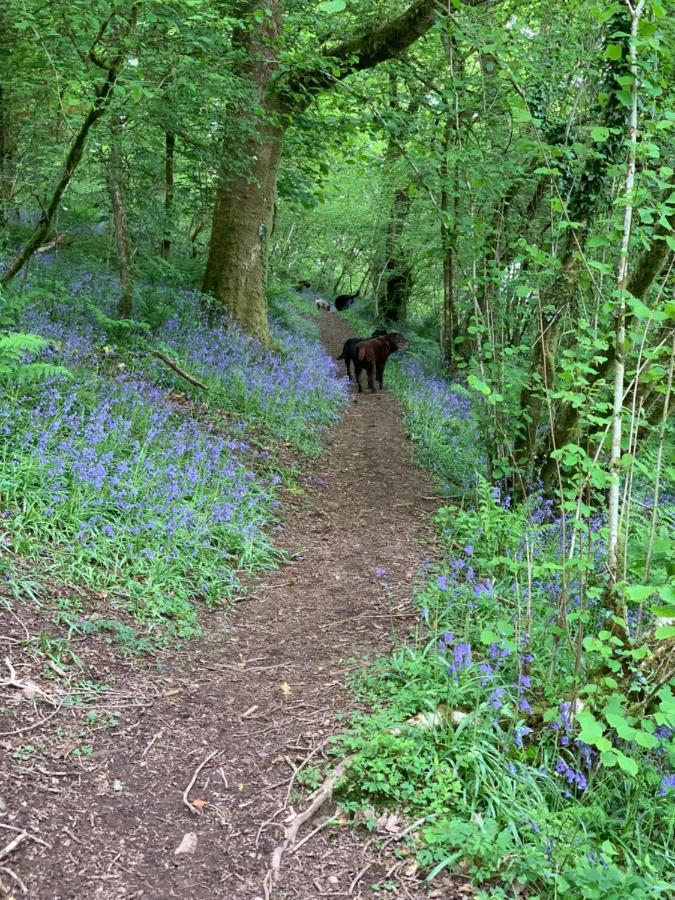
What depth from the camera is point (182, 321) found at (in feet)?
31.0

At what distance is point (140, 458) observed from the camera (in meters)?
5.05

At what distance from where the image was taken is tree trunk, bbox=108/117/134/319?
6863mm

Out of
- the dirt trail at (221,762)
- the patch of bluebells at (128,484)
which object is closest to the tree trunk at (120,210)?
the patch of bluebells at (128,484)

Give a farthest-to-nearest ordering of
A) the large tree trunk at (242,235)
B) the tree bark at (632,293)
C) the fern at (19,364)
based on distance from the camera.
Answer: the large tree trunk at (242,235) < the tree bark at (632,293) < the fern at (19,364)

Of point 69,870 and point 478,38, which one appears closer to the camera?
point 69,870

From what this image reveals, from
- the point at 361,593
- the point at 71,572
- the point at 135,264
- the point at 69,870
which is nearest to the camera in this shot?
the point at 69,870

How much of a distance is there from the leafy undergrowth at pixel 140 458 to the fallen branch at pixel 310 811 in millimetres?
1518

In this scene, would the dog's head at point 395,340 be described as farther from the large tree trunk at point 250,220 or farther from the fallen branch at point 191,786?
the fallen branch at point 191,786

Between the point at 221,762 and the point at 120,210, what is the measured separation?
6.74m

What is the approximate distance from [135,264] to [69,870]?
319 inches

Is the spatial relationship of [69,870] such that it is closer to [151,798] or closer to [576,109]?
[151,798]

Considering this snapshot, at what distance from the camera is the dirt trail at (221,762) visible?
87.0 inches

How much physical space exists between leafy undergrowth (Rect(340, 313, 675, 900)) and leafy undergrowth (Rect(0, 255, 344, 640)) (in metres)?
1.59

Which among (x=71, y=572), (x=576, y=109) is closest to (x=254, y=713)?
(x=71, y=572)
